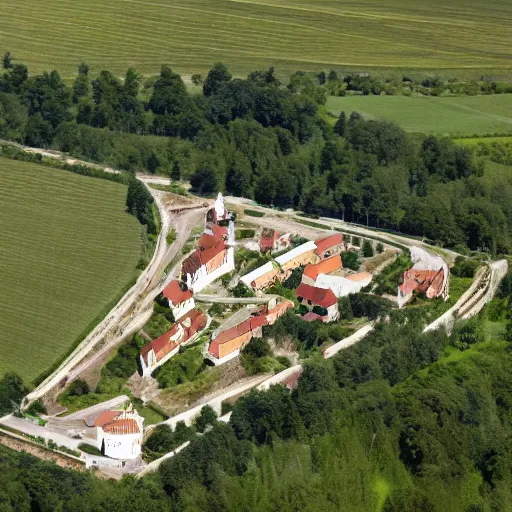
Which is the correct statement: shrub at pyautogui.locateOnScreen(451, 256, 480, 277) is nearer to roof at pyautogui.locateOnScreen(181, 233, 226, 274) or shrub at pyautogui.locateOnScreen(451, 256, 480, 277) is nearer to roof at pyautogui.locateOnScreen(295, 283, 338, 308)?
roof at pyautogui.locateOnScreen(295, 283, 338, 308)

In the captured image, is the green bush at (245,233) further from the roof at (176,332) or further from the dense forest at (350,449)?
the dense forest at (350,449)

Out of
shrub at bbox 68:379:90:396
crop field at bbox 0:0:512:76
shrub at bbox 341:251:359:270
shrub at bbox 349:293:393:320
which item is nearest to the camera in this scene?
shrub at bbox 68:379:90:396

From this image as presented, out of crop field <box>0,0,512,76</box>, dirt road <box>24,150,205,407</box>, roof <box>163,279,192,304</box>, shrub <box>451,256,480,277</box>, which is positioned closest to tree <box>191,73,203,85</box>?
crop field <box>0,0,512,76</box>

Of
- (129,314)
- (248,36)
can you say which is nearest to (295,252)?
(129,314)

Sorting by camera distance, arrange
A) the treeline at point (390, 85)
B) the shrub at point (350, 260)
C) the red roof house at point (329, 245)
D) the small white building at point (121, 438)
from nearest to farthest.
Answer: the small white building at point (121, 438), the shrub at point (350, 260), the red roof house at point (329, 245), the treeline at point (390, 85)

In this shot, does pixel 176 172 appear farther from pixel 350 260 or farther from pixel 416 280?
pixel 416 280

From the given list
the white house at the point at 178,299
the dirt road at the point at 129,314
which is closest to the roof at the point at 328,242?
the dirt road at the point at 129,314
